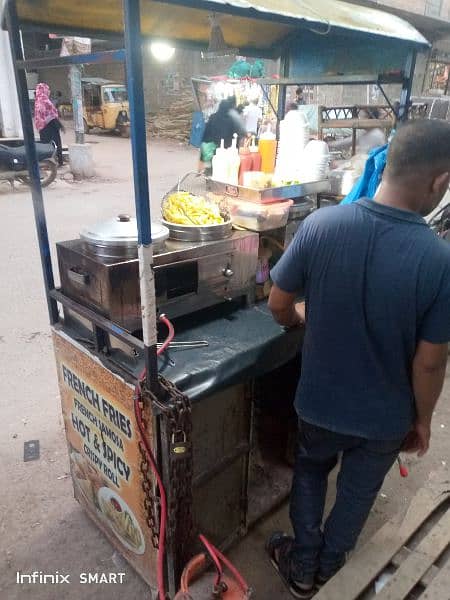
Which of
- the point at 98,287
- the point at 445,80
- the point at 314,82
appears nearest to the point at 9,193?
the point at 314,82

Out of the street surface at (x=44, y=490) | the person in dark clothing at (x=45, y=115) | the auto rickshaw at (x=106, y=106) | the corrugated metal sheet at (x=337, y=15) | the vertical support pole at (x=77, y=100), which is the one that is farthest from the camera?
the auto rickshaw at (x=106, y=106)

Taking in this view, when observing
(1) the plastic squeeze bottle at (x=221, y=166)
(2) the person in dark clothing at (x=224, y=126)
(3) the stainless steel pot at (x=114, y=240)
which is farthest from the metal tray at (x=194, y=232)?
(2) the person in dark clothing at (x=224, y=126)

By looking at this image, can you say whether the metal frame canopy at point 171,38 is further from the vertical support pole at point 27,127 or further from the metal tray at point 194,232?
the metal tray at point 194,232

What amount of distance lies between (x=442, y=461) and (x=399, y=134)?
2.34 metres

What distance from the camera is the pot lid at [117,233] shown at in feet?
5.71

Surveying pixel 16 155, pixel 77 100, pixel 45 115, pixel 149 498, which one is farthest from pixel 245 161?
pixel 45 115

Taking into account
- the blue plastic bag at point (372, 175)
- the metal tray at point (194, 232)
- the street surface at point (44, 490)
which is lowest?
the street surface at point (44, 490)

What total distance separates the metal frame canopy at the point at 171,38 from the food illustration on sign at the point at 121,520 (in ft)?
2.55

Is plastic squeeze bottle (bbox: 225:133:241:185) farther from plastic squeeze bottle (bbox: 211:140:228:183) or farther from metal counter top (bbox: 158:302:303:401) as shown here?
metal counter top (bbox: 158:302:303:401)

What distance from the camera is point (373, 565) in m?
1.85

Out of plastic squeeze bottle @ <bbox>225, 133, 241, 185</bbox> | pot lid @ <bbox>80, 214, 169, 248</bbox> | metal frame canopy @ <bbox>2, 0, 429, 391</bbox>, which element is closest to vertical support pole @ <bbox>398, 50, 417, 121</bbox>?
metal frame canopy @ <bbox>2, 0, 429, 391</bbox>

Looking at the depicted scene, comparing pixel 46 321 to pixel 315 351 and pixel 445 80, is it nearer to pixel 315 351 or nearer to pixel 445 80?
pixel 315 351

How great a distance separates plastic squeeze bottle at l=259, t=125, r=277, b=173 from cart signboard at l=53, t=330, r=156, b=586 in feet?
5.19

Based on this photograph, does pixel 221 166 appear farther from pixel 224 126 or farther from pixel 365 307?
pixel 224 126
